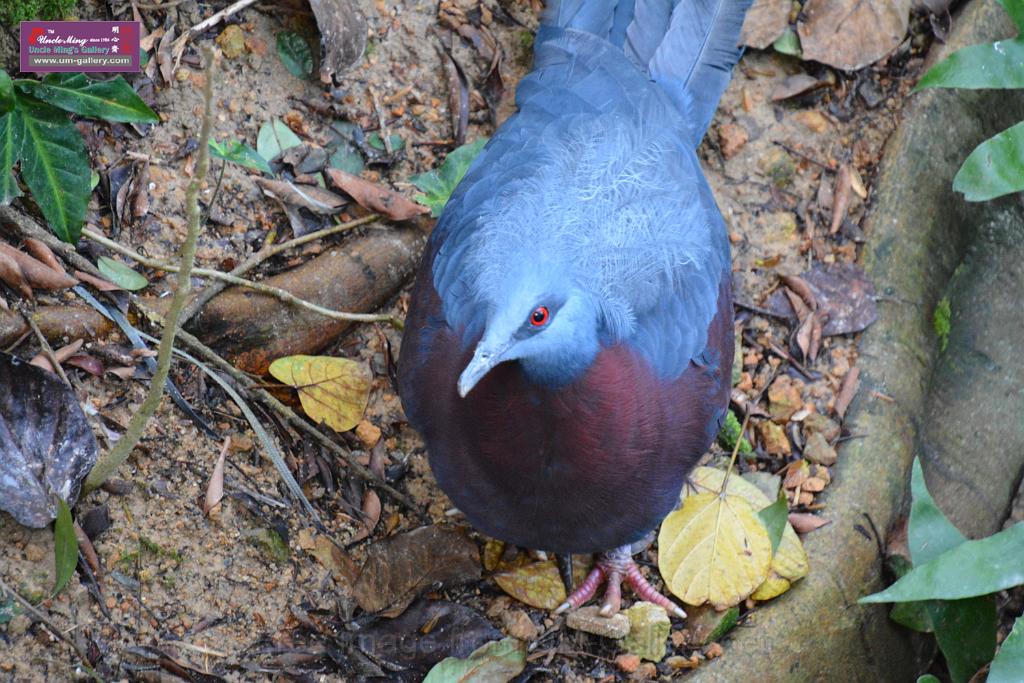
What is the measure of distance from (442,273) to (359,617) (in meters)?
1.30

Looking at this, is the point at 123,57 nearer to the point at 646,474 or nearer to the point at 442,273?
the point at 442,273

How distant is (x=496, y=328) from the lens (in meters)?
2.99

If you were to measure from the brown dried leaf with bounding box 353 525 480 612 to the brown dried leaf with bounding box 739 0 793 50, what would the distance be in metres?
2.63

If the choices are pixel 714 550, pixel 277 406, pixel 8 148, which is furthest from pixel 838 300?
pixel 8 148

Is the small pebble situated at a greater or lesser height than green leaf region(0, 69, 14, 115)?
lesser

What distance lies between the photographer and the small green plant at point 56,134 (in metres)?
3.68

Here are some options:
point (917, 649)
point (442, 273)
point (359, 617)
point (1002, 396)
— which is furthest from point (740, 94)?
point (359, 617)

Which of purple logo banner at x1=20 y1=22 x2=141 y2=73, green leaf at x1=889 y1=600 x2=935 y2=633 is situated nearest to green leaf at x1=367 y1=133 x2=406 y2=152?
purple logo banner at x1=20 y1=22 x2=141 y2=73

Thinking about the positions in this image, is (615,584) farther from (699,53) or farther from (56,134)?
(56,134)

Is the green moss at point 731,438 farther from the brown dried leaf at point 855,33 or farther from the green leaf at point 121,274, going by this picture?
the green leaf at point 121,274

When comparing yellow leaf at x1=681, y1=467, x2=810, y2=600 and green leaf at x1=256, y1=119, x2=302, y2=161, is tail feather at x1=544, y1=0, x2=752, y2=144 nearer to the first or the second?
green leaf at x1=256, y1=119, x2=302, y2=161

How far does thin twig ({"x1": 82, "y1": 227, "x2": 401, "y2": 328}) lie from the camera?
401cm

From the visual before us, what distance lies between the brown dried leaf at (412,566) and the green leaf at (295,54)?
1998 millimetres

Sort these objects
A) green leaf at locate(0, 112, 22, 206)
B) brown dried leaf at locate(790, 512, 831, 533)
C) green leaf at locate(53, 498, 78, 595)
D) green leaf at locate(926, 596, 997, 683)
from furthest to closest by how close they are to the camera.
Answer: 1. brown dried leaf at locate(790, 512, 831, 533)
2. green leaf at locate(926, 596, 997, 683)
3. green leaf at locate(0, 112, 22, 206)
4. green leaf at locate(53, 498, 78, 595)
